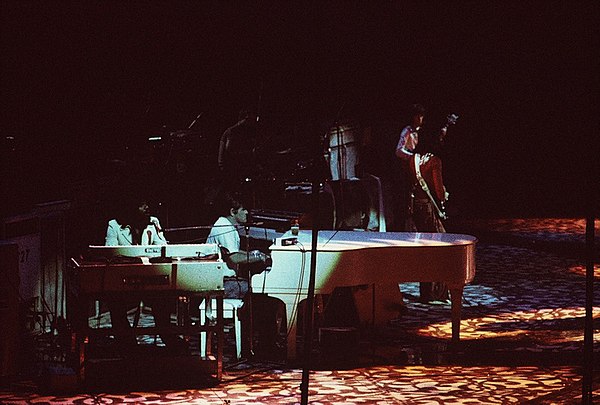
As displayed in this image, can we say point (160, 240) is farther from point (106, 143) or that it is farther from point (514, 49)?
point (514, 49)

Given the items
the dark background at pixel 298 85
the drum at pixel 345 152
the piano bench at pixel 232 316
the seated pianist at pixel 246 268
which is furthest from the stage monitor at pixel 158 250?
the drum at pixel 345 152

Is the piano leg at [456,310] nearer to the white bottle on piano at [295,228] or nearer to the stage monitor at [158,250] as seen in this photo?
the white bottle on piano at [295,228]

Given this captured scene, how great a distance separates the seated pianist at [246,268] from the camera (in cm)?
848

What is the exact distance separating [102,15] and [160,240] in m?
2.68

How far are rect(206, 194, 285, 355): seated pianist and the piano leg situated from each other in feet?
4.41

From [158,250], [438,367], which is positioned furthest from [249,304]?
[438,367]

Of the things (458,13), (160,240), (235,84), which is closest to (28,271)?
(160,240)

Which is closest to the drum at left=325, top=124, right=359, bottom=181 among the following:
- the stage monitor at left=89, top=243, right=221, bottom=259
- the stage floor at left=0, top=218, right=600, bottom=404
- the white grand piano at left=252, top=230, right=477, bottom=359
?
the stage floor at left=0, top=218, right=600, bottom=404

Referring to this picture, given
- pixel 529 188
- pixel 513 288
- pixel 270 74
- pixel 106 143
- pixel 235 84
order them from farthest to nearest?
pixel 529 188
pixel 270 74
pixel 235 84
pixel 513 288
pixel 106 143

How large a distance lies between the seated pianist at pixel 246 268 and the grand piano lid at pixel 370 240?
1.11 ft

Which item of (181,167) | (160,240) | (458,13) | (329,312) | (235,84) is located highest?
(458,13)

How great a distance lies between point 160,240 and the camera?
8641mm

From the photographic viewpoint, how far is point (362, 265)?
808 cm

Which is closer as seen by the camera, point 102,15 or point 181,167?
point 181,167
